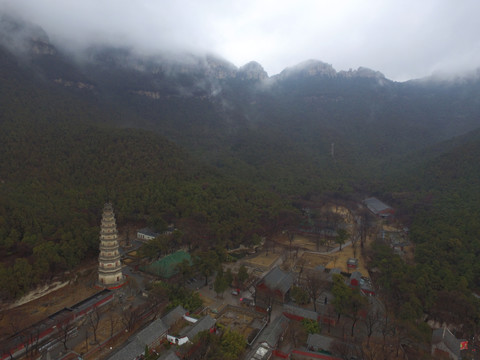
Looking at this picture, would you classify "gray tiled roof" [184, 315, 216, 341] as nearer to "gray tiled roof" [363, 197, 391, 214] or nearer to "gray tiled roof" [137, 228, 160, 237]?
"gray tiled roof" [137, 228, 160, 237]

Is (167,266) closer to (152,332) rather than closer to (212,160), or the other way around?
(152,332)

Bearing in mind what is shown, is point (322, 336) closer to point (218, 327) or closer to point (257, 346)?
point (257, 346)

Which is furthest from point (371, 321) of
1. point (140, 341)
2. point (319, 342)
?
point (140, 341)

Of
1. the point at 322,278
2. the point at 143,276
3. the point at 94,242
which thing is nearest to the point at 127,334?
the point at 143,276

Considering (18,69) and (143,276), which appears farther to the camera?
(18,69)

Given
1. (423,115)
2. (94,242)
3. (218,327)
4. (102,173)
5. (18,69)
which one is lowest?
(218,327)

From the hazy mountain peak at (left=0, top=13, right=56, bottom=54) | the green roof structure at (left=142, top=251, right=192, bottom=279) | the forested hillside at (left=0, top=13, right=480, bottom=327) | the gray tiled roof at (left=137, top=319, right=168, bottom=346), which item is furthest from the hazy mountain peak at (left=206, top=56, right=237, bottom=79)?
the gray tiled roof at (left=137, top=319, right=168, bottom=346)
